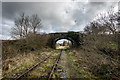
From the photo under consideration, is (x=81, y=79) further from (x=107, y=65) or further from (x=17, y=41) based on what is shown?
(x=17, y=41)

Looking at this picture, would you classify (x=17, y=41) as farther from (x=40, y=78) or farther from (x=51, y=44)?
(x=51, y=44)

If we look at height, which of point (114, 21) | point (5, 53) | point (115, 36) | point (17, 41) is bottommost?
point (5, 53)

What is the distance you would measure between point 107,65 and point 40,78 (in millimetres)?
4423

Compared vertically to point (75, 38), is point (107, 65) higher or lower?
lower

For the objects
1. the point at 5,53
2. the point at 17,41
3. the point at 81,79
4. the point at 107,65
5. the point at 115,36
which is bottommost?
the point at 81,79

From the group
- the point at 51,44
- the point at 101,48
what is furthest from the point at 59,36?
the point at 101,48

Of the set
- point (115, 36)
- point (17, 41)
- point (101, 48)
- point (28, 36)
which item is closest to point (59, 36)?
point (28, 36)

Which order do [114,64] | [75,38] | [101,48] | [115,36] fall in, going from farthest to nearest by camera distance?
[75,38], [101,48], [115,36], [114,64]

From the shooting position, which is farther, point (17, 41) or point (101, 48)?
point (17, 41)

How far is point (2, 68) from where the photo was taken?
4539mm

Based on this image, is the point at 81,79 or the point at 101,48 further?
the point at 101,48

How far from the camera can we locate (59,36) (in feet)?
71.5

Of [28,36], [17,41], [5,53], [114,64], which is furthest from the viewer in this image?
[28,36]

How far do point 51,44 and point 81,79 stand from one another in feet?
61.6
